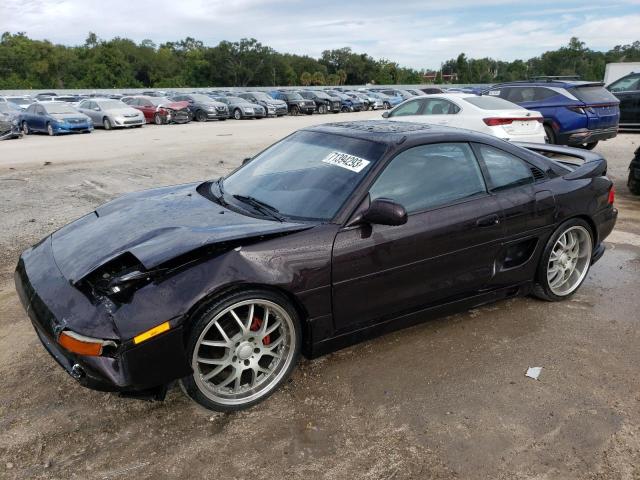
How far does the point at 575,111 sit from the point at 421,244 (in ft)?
30.5

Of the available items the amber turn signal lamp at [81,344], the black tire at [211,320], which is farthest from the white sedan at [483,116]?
the amber turn signal lamp at [81,344]

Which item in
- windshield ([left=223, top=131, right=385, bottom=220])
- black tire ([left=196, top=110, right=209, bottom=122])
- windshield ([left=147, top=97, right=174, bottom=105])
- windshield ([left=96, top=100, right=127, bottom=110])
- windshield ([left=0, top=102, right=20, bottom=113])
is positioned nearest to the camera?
windshield ([left=223, top=131, right=385, bottom=220])

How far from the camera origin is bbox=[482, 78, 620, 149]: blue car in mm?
10648

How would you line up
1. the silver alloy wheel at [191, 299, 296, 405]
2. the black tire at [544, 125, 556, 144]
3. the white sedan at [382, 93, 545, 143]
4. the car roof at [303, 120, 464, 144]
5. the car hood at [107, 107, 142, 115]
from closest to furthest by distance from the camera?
the silver alloy wheel at [191, 299, 296, 405]
the car roof at [303, 120, 464, 144]
the white sedan at [382, 93, 545, 143]
the black tire at [544, 125, 556, 144]
the car hood at [107, 107, 142, 115]

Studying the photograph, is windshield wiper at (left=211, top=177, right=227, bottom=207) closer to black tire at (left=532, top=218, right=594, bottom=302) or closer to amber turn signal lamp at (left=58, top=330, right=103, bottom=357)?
amber turn signal lamp at (left=58, top=330, right=103, bottom=357)

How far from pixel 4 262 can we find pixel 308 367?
12.1ft

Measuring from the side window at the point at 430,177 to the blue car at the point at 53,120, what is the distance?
1830 centimetres

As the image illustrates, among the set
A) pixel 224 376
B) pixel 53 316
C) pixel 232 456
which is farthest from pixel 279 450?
pixel 53 316

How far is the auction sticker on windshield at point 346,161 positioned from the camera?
10.5ft

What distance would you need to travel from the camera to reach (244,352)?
2.76m

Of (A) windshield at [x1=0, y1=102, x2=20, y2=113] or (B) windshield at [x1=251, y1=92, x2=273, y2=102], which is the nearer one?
(A) windshield at [x1=0, y1=102, x2=20, y2=113]

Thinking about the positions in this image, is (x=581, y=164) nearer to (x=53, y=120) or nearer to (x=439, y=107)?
(x=439, y=107)

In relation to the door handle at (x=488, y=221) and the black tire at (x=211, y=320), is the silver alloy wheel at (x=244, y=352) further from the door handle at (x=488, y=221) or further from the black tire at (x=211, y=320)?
the door handle at (x=488, y=221)

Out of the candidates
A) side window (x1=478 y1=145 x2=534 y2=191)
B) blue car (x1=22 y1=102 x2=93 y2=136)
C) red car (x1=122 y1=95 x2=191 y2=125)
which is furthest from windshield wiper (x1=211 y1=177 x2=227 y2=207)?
red car (x1=122 y1=95 x2=191 y2=125)
